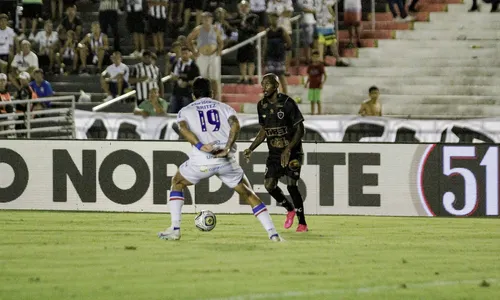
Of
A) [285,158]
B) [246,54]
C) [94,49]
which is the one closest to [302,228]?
[285,158]

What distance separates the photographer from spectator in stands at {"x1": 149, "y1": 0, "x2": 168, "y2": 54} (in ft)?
96.8

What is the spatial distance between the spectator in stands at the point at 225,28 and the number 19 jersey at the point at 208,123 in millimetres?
13197

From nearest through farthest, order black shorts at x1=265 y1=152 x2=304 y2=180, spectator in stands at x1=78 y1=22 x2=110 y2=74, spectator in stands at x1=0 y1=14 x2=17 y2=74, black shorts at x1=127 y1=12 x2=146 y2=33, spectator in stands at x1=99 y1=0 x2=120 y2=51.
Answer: black shorts at x1=265 y1=152 x2=304 y2=180 < spectator in stands at x1=0 y1=14 x2=17 y2=74 < spectator in stands at x1=78 y1=22 x2=110 y2=74 < black shorts at x1=127 y1=12 x2=146 y2=33 < spectator in stands at x1=99 y1=0 x2=120 y2=51

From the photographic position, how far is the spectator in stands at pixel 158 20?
96.8 feet

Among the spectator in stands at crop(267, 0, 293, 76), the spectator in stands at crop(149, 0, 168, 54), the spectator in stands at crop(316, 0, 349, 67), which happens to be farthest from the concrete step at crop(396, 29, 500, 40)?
the spectator in stands at crop(149, 0, 168, 54)

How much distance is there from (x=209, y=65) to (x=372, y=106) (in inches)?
147

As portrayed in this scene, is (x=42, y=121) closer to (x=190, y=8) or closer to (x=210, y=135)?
(x=190, y=8)

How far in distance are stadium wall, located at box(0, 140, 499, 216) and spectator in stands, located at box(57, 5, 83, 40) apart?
897 centimetres

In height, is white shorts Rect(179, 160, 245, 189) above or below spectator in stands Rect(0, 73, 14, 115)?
below

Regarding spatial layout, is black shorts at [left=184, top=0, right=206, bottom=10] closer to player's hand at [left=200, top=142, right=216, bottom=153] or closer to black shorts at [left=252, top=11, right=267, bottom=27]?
black shorts at [left=252, top=11, right=267, bottom=27]

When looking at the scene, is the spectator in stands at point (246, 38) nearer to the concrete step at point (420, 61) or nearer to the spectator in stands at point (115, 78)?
the concrete step at point (420, 61)

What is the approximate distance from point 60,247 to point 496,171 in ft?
27.0

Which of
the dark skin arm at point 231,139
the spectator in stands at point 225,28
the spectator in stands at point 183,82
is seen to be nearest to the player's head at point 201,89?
the dark skin arm at point 231,139

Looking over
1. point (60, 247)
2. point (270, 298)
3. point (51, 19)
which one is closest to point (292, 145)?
point (60, 247)
